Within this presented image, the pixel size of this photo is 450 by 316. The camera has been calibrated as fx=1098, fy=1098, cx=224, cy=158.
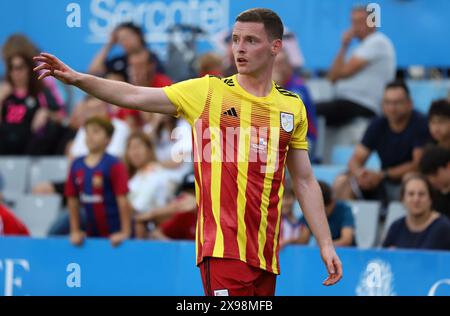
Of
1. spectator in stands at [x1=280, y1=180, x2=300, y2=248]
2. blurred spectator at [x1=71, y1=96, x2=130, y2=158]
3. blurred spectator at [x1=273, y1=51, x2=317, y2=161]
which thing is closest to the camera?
spectator in stands at [x1=280, y1=180, x2=300, y2=248]

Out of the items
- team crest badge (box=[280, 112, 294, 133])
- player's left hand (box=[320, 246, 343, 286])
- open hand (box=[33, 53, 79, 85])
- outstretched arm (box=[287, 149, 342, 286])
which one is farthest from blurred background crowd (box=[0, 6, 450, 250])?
open hand (box=[33, 53, 79, 85])

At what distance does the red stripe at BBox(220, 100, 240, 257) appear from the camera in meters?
6.47

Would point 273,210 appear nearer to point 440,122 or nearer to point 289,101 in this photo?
point 289,101

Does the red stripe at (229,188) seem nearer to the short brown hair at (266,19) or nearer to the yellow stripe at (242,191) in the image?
the yellow stripe at (242,191)

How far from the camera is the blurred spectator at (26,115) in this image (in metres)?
13.3

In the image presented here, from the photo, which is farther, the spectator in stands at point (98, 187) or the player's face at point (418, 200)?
the spectator in stands at point (98, 187)

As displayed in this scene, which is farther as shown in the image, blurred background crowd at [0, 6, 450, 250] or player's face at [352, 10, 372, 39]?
player's face at [352, 10, 372, 39]

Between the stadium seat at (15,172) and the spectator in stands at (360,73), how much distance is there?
3.56 metres

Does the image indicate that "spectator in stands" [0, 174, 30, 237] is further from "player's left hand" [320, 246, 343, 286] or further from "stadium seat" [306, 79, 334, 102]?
"player's left hand" [320, 246, 343, 286]

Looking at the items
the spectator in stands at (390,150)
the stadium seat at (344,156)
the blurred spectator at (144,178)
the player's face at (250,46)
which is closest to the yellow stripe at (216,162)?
the player's face at (250,46)

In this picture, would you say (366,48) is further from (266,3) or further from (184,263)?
(184,263)

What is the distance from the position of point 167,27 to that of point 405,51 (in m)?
2.88

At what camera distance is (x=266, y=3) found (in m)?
12.5

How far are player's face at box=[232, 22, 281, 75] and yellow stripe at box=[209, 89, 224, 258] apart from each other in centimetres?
23
